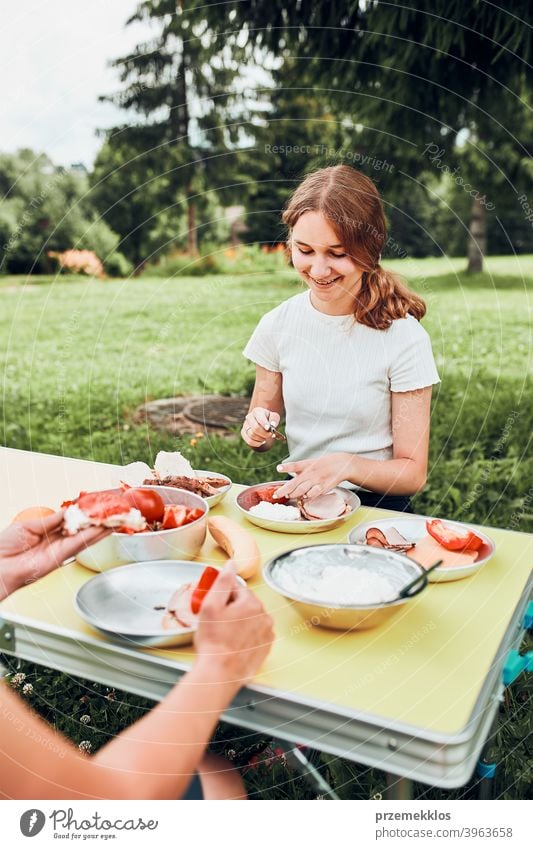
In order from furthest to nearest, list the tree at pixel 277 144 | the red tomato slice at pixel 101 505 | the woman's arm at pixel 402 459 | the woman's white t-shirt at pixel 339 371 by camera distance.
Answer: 1. the tree at pixel 277 144
2. the woman's white t-shirt at pixel 339 371
3. the woman's arm at pixel 402 459
4. the red tomato slice at pixel 101 505

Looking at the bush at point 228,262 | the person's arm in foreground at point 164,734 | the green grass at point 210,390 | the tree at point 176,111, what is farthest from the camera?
the bush at point 228,262

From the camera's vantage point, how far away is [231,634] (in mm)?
1059

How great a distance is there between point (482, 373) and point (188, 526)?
178 inches

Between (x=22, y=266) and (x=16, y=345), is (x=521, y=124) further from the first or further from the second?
(x=22, y=266)

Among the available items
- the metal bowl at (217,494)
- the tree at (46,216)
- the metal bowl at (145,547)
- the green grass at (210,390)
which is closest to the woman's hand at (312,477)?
the metal bowl at (217,494)

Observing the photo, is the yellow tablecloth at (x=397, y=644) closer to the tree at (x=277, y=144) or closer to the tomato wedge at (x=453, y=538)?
the tomato wedge at (x=453, y=538)

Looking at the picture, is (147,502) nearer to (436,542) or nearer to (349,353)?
(436,542)

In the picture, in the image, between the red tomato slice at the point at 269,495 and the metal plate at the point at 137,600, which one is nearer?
the metal plate at the point at 137,600

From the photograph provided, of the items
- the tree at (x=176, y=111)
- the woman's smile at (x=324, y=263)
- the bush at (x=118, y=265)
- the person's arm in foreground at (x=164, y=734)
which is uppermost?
the tree at (x=176, y=111)

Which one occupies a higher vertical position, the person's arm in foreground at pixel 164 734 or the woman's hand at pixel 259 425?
the woman's hand at pixel 259 425

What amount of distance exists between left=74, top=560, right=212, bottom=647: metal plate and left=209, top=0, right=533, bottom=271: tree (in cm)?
228

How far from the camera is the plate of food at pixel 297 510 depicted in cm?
155

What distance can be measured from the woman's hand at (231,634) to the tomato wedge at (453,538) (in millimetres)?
462

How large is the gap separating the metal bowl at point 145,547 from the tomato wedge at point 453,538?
0.44m
